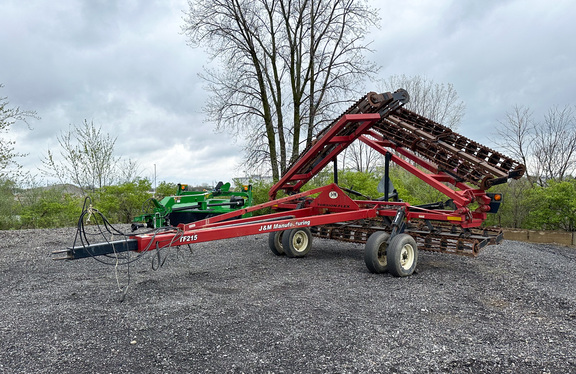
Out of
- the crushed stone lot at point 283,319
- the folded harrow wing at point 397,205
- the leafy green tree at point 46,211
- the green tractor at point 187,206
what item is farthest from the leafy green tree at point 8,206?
the folded harrow wing at point 397,205

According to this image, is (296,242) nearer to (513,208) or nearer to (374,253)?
(374,253)

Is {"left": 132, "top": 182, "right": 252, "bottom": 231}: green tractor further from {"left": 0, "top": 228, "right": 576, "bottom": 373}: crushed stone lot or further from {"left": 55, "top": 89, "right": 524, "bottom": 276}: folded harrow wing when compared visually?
{"left": 55, "top": 89, "right": 524, "bottom": 276}: folded harrow wing

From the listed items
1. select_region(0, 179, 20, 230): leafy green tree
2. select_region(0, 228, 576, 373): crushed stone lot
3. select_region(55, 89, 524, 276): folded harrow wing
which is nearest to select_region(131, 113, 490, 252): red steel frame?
select_region(55, 89, 524, 276): folded harrow wing

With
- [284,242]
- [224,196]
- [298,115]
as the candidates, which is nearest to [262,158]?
[298,115]

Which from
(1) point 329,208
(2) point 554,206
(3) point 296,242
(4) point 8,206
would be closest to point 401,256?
(1) point 329,208

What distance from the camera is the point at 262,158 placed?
1723 cm

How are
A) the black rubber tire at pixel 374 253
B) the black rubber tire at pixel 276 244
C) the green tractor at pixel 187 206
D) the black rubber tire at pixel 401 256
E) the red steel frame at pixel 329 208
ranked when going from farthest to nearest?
the green tractor at pixel 187 206
the black rubber tire at pixel 276 244
the black rubber tire at pixel 374 253
the black rubber tire at pixel 401 256
the red steel frame at pixel 329 208

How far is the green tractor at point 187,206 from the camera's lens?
9.05 meters

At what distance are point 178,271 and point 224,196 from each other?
5.57m

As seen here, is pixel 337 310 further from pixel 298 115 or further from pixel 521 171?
pixel 298 115

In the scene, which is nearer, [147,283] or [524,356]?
[524,356]

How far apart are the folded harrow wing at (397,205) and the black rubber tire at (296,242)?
0.8 inches

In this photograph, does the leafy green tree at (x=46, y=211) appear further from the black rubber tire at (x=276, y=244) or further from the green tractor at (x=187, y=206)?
the black rubber tire at (x=276, y=244)

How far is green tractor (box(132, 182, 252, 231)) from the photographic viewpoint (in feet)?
29.7
